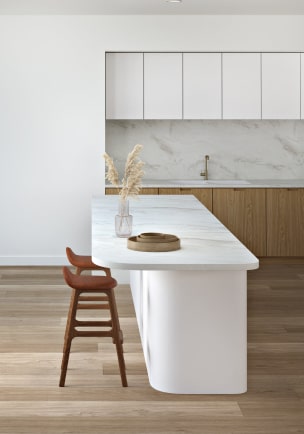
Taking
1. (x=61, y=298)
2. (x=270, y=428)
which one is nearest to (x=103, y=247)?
(x=270, y=428)

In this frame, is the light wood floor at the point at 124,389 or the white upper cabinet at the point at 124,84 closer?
the light wood floor at the point at 124,389

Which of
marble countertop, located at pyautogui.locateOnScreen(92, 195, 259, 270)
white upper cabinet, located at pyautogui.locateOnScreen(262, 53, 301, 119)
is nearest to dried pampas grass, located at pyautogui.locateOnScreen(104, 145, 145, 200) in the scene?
marble countertop, located at pyautogui.locateOnScreen(92, 195, 259, 270)

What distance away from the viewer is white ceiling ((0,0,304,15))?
709cm

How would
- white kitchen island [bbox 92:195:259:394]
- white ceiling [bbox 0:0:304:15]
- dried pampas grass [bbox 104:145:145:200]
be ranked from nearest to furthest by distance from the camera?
white kitchen island [bbox 92:195:259:394]
dried pampas grass [bbox 104:145:145:200]
white ceiling [bbox 0:0:304:15]

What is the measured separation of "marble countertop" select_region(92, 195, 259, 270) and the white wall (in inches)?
75.0

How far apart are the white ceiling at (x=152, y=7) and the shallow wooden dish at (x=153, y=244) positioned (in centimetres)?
372

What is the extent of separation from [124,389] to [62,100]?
14.5 ft

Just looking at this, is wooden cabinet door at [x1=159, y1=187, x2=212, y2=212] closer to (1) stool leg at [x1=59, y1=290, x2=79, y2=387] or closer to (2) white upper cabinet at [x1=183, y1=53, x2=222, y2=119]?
(2) white upper cabinet at [x1=183, y1=53, x2=222, y2=119]

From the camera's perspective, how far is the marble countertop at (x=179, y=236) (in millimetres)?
3596

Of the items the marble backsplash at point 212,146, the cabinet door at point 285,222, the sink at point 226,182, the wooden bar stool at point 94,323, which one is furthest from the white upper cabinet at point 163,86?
the wooden bar stool at point 94,323

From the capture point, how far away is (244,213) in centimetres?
791

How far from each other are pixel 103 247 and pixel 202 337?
703mm

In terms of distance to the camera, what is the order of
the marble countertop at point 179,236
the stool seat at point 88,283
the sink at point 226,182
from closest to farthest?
the marble countertop at point 179,236, the stool seat at point 88,283, the sink at point 226,182

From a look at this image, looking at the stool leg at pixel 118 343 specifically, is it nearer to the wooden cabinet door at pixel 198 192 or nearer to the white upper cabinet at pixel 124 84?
the wooden cabinet door at pixel 198 192
